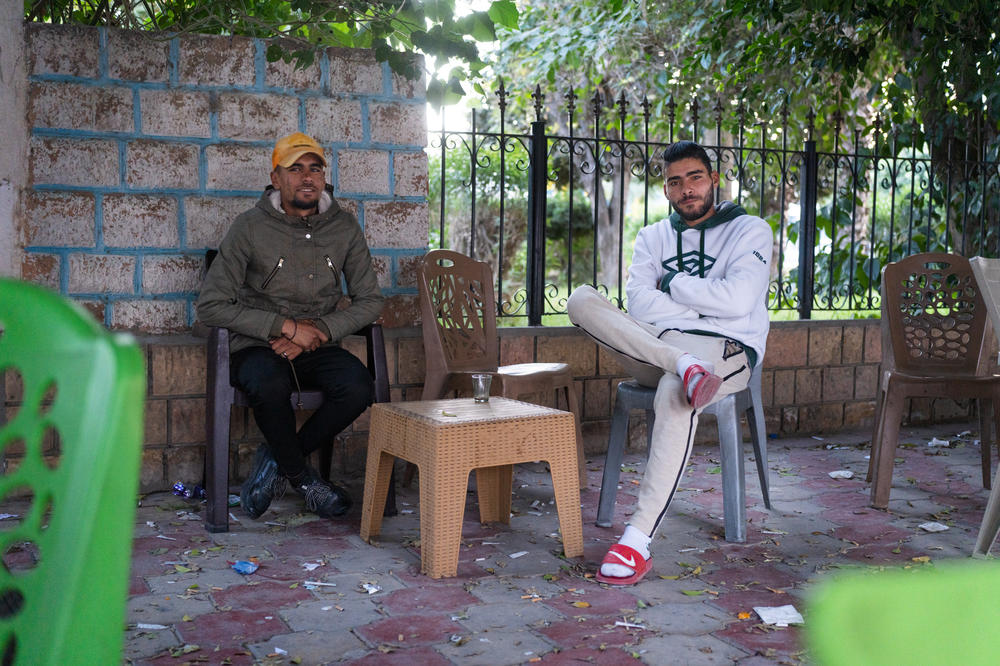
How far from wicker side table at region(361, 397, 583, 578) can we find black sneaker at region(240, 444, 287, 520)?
0.50 metres

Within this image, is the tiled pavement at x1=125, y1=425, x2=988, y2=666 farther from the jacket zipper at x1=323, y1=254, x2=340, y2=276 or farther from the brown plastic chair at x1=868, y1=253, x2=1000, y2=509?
the jacket zipper at x1=323, y1=254, x2=340, y2=276

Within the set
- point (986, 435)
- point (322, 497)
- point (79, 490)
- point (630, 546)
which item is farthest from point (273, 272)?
point (79, 490)

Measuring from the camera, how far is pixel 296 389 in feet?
13.7

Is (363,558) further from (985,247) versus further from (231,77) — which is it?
(985,247)

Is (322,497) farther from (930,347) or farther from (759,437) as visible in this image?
(930,347)

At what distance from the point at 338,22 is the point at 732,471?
2.69 meters

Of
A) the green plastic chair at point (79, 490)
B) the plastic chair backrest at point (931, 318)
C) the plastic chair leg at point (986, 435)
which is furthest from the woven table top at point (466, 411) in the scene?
the green plastic chair at point (79, 490)

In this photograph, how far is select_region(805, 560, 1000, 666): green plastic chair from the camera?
56 cm

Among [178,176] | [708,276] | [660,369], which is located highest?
[178,176]

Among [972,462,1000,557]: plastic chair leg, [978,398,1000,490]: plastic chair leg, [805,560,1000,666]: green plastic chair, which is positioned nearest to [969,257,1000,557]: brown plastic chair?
[972,462,1000,557]: plastic chair leg

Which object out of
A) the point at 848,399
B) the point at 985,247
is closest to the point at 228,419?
the point at 848,399

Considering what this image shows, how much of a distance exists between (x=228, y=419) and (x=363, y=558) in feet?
2.73

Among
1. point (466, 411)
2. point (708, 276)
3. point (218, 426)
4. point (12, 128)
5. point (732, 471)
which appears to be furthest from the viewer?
point (12, 128)

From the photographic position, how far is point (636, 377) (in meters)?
4.07
